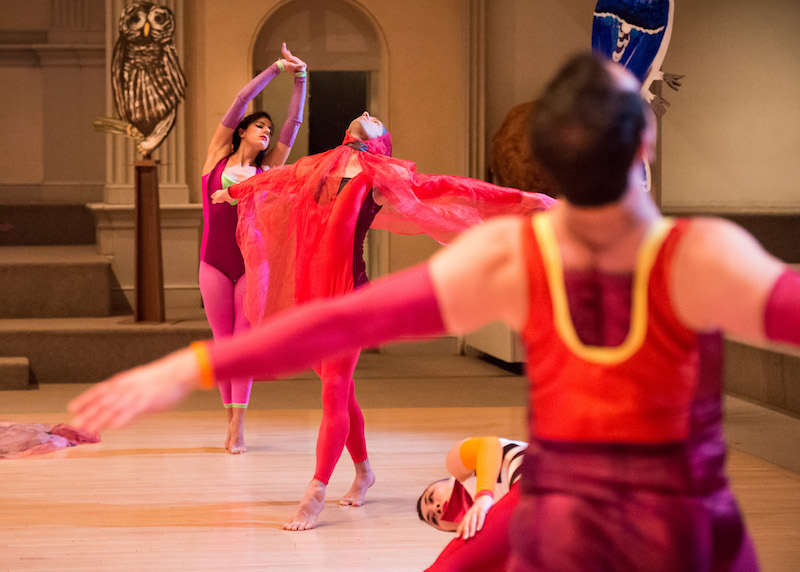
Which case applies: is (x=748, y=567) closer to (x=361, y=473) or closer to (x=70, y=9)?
(x=361, y=473)

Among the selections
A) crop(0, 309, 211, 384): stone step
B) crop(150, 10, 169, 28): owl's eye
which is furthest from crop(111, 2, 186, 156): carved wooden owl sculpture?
crop(0, 309, 211, 384): stone step

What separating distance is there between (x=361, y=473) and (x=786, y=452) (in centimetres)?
198

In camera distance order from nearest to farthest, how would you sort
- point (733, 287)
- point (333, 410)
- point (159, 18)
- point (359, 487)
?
point (733, 287)
point (333, 410)
point (359, 487)
point (159, 18)

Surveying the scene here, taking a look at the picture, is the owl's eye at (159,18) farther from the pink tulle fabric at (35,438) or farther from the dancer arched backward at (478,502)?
the dancer arched backward at (478,502)

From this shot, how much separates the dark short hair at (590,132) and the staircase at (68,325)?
17.7 ft

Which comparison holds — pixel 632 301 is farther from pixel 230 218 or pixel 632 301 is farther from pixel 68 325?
pixel 68 325

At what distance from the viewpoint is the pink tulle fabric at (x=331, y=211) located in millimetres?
2939

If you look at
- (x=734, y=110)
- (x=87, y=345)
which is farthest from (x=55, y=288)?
(x=734, y=110)

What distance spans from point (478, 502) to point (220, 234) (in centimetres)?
250

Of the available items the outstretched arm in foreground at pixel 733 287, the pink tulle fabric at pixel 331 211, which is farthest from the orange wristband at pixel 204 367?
the pink tulle fabric at pixel 331 211

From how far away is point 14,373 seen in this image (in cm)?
595

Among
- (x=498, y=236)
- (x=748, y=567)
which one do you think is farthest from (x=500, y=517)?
(x=498, y=236)

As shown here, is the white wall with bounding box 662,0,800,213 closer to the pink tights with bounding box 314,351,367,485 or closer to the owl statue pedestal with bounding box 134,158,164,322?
the owl statue pedestal with bounding box 134,158,164,322

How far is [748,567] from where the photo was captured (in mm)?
1087
